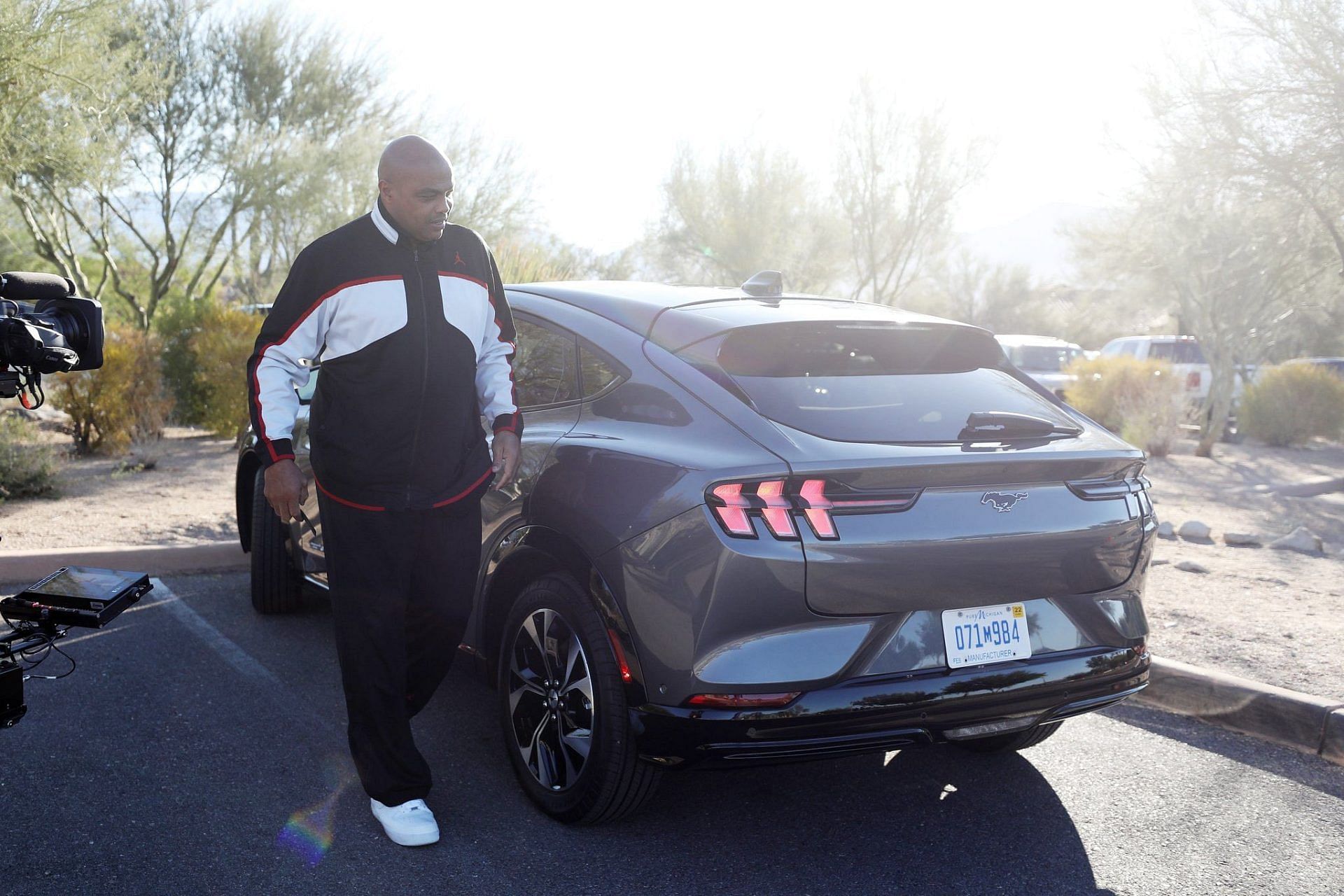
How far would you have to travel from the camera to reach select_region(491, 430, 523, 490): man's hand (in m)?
3.31

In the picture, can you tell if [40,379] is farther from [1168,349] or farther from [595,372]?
[1168,349]

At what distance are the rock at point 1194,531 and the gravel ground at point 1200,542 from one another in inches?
2.7

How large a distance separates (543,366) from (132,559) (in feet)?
11.9

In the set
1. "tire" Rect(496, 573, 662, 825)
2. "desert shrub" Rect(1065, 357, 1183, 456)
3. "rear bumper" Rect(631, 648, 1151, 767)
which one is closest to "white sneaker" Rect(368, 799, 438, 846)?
"tire" Rect(496, 573, 662, 825)

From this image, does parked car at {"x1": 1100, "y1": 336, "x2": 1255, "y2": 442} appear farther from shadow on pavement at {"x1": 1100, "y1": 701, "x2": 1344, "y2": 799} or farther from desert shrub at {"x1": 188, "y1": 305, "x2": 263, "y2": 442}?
shadow on pavement at {"x1": 1100, "y1": 701, "x2": 1344, "y2": 799}

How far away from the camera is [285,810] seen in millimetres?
3328

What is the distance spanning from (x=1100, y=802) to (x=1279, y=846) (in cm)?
51

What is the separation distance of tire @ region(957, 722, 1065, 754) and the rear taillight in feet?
4.68

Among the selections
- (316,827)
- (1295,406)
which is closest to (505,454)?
(316,827)

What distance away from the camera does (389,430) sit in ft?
10.1

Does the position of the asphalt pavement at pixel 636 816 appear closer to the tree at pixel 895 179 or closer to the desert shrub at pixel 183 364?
the desert shrub at pixel 183 364

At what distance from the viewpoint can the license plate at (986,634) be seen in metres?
2.82

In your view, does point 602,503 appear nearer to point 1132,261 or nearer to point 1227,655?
point 1227,655

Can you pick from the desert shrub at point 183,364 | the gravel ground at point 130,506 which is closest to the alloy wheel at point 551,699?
the gravel ground at point 130,506
